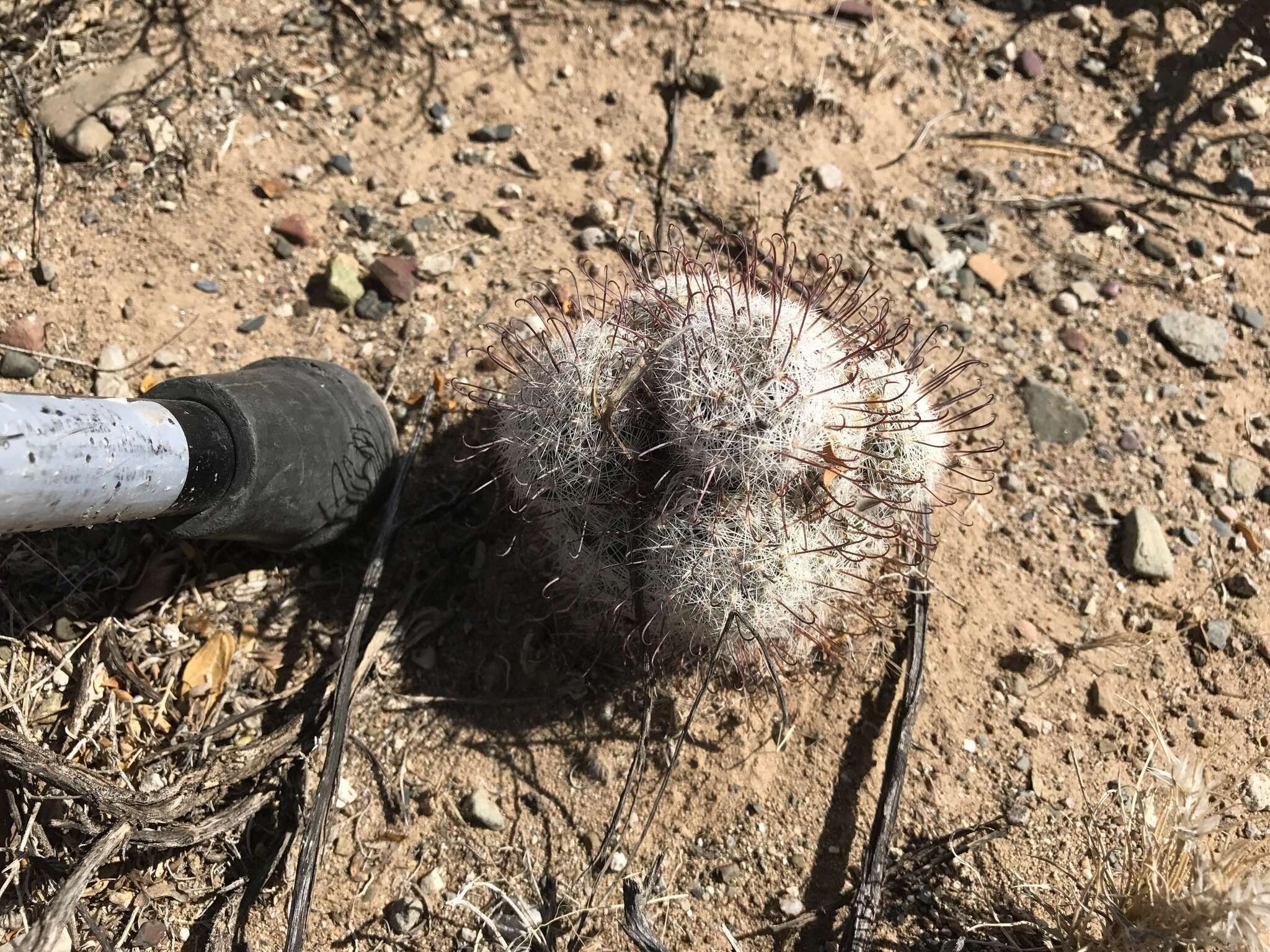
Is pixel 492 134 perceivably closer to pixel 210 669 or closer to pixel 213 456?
pixel 213 456

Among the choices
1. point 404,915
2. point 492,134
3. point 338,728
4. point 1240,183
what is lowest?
point 404,915

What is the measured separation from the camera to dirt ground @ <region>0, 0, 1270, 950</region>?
2332mm

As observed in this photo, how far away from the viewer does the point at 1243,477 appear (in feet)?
9.61

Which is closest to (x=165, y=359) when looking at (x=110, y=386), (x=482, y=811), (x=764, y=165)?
(x=110, y=386)

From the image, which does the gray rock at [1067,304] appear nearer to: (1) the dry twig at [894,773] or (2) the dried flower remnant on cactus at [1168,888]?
(1) the dry twig at [894,773]

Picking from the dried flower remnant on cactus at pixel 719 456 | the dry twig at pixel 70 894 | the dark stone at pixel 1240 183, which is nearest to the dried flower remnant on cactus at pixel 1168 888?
the dried flower remnant on cactus at pixel 719 456

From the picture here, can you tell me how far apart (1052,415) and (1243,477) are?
2.17ft

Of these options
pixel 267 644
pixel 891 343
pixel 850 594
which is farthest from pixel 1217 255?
pixel 267 644

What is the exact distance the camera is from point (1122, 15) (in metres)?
3.67

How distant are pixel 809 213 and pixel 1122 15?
1772 mm

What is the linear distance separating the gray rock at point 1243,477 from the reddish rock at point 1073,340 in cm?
61

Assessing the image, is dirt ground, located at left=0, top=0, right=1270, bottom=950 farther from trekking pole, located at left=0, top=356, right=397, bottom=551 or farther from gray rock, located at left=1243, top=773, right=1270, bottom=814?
trekking pole, located at left=0, top=356, right=397, bottom=551

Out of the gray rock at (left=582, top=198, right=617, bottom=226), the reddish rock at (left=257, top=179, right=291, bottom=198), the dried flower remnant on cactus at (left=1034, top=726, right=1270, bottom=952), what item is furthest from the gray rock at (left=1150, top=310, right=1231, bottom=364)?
the reddish rock at (left=257, top=179, right=291, bottom=198)

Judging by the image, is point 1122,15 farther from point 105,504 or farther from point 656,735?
point 105,504
